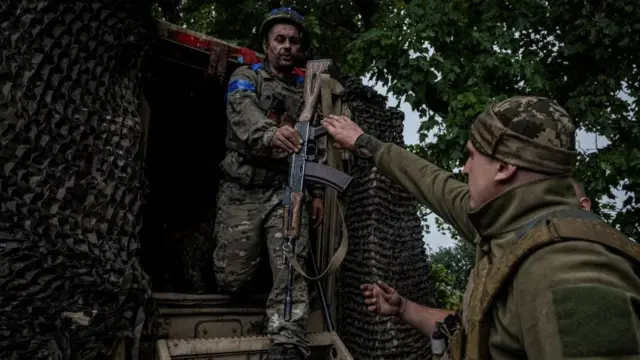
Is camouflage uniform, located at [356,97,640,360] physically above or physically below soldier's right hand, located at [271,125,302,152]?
below

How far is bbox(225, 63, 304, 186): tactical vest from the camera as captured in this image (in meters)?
4.00

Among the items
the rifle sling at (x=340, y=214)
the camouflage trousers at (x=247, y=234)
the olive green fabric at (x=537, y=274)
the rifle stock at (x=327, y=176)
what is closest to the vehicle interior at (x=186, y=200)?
the camouflage trousers at (x=247, y=234)

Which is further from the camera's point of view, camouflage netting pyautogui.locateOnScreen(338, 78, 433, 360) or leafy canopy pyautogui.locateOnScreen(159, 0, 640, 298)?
leafy canopy pyautogui.locateOnScreen(159, 0, 640, 298)

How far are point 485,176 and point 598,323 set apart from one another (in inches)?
25.7

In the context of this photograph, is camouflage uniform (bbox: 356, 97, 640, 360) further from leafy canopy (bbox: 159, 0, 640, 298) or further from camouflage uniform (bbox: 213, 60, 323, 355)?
leafy canopy (bbox: 159, 0, 640, 298)

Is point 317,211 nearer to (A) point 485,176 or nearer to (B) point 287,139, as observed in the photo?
(B) point 287,139

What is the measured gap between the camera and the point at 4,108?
296 cm

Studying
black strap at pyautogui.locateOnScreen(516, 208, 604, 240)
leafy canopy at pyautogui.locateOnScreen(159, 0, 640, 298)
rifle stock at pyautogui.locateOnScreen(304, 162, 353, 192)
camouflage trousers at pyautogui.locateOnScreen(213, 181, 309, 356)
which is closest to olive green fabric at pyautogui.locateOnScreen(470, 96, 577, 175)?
black strap at pyautogui.locateOnScreen(516, 208, 604, 240)

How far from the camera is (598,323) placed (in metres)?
1.53

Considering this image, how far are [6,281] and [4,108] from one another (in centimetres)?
83

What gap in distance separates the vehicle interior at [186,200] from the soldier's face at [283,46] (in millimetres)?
381

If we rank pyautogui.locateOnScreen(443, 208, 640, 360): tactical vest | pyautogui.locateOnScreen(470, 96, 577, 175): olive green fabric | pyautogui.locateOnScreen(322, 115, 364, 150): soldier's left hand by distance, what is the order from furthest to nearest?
1. pyautogui.locateOnScreen(322, 115, 364, 150): soldier's left hand
2. pyautogui.locateOnScreen(470, 96, 577, 175): olive green fabric
3. pyautogui.locateOnScreen(443, 208, 640, 360): tactical vest

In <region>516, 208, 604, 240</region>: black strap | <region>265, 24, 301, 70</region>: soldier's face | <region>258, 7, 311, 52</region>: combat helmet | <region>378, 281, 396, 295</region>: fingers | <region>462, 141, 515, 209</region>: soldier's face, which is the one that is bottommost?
<region>378, 281, 396, 295</region>: fingers

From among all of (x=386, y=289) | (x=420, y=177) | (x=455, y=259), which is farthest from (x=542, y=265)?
(x=455, y=259)
